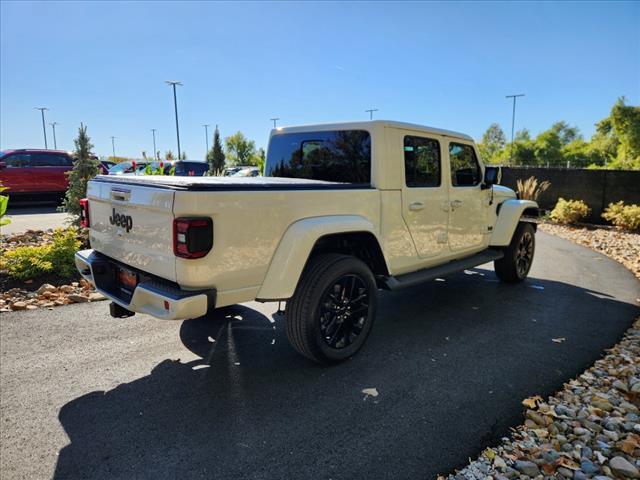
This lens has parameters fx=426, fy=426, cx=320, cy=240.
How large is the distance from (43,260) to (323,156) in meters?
4.18

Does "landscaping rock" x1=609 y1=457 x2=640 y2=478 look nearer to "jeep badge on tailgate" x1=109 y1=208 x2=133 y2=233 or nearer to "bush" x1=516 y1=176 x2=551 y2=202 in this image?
"jeep badge on tailgate" x1=109 y1=208 x2=133 y2=233

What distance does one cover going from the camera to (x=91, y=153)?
8.27 metres

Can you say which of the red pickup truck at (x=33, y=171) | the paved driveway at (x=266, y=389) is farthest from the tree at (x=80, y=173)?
the red pickup truck at (x=33, y=171)

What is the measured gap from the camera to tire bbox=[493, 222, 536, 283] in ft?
19.2

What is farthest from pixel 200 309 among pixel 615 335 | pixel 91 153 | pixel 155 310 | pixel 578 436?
pixel 91 153

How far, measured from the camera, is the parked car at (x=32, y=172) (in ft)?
44.9

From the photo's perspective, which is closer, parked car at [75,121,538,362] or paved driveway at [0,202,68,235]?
parked car at [75,121,538,362]

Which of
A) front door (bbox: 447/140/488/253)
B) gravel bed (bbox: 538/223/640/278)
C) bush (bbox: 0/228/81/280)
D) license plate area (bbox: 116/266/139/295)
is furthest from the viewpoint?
gravel bed (bbox: 538/223/640/278)

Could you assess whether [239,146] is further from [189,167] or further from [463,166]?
[463,166]

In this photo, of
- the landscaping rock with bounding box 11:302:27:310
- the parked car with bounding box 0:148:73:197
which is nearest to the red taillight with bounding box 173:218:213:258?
the landscaping rock with bounding box 11:302:27:310

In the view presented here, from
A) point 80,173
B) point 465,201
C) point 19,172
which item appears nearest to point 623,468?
point 465,201

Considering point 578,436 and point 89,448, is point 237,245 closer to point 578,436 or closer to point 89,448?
point 89,448

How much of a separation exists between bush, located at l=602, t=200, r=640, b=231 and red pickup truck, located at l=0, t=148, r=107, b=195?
14721 millimetres

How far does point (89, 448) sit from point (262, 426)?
3.25 feet
